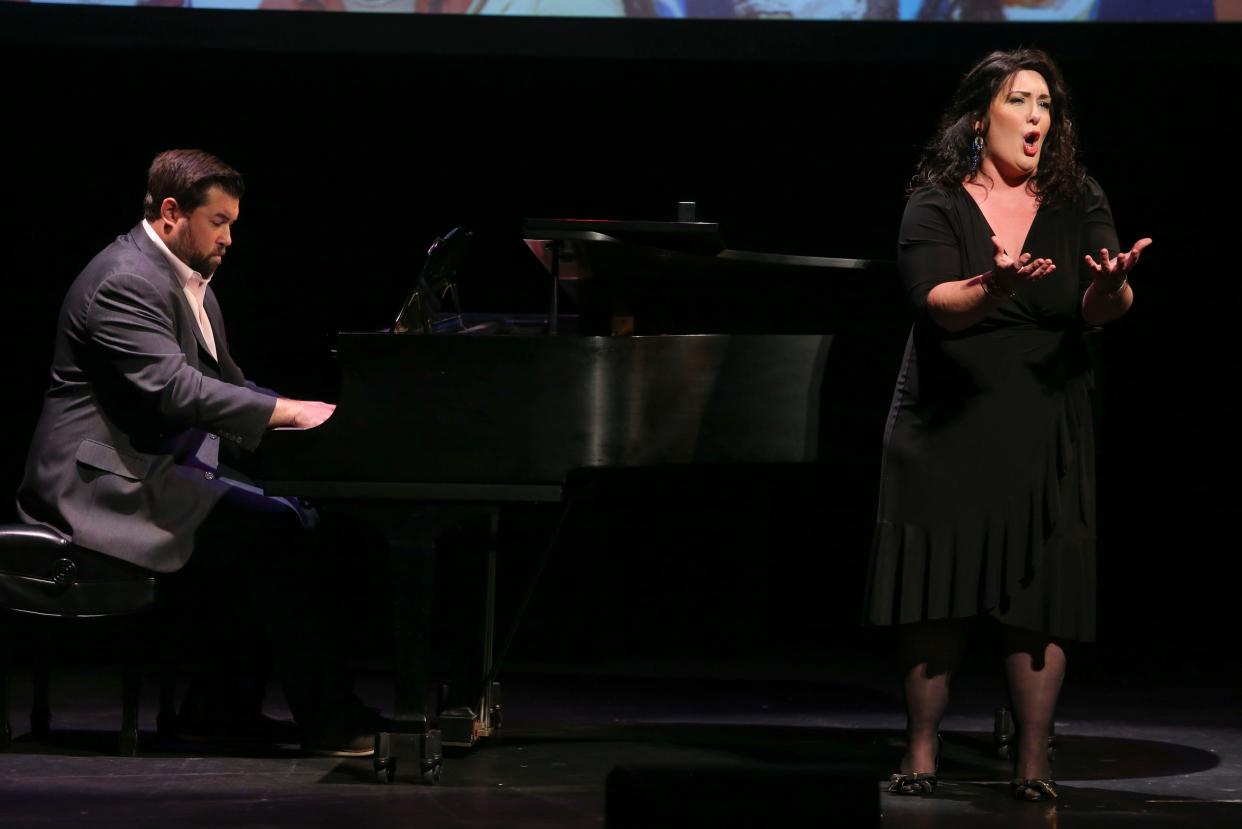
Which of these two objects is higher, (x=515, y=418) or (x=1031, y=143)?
(x=1031, y=143)

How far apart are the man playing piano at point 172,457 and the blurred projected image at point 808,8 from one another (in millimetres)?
1447

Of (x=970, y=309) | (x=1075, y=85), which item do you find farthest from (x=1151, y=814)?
(x=1075, y=85)

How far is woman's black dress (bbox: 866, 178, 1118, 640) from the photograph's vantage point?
3.05 m

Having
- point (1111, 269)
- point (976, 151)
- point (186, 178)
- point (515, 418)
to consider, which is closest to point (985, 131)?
point (976, 151)

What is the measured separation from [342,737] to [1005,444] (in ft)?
5.02

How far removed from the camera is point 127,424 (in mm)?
3598

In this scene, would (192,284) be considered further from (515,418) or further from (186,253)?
(515,418)

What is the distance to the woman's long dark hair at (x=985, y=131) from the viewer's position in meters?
3.08

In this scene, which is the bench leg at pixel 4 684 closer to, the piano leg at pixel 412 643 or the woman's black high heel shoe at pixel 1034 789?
the piano leg at pixel 412 643

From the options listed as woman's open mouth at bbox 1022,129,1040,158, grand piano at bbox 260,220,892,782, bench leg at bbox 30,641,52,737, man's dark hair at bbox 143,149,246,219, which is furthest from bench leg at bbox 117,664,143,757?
woman's open mouth at bbox 1022,129,1040,158

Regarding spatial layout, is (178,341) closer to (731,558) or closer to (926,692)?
(926,692)

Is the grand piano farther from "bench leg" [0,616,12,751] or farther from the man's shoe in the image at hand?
"bench leg" [0,616,12,751]

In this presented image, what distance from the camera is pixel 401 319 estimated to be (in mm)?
3355

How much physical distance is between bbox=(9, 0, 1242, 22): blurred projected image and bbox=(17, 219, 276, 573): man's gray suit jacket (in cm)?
164
